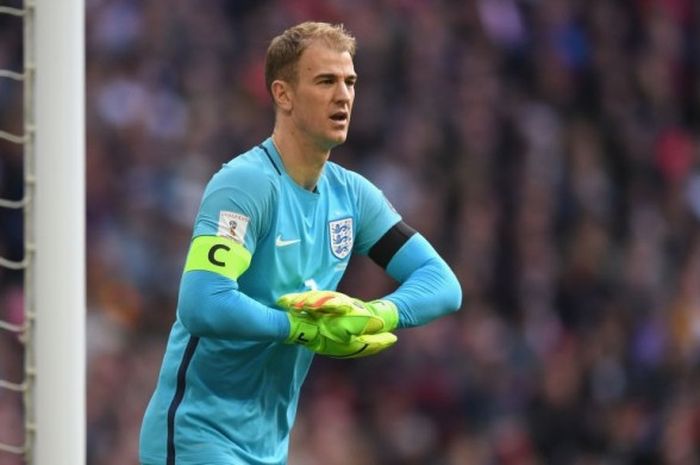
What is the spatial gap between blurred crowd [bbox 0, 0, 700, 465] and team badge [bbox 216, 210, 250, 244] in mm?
4530

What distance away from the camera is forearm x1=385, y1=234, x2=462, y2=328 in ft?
16.6

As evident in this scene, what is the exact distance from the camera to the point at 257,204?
477 centimetres

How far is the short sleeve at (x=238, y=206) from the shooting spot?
4688 mm

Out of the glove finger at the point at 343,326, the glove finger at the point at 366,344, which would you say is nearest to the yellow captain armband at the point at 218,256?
the glove finger at the point at 343,326

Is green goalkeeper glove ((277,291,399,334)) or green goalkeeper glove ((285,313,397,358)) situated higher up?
green goalkeeper glove ((277,291,399,334))

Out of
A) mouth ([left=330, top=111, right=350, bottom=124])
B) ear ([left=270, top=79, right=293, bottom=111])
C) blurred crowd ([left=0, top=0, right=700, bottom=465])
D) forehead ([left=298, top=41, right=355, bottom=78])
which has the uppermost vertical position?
forehead ([left=298, top=41, right=355, bottom=78])

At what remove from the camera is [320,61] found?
5.00 metres

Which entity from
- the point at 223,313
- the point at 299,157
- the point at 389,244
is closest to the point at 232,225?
the point at 223,313

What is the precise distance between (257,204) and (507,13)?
8.23 metres

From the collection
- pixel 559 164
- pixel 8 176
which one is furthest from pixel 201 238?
pixel 559 164

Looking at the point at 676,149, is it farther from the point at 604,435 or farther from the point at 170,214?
the point at 170,214

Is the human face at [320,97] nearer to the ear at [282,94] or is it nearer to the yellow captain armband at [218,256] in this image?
the ear at [282,94]

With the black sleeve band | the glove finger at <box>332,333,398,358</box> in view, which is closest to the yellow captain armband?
the glove finger at <box>332,333,398,358</box>

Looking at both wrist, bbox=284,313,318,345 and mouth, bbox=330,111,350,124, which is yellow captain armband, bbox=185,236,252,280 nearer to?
wrist, bbox=284,313,318,345
